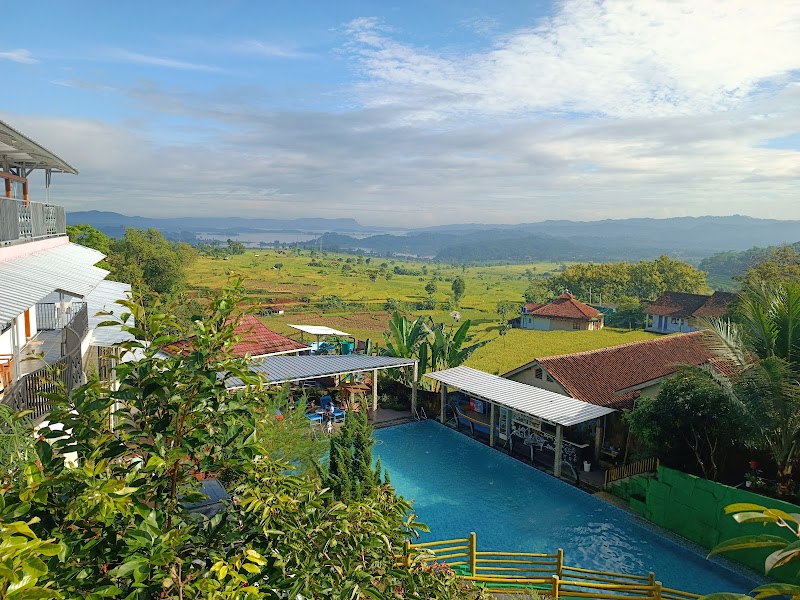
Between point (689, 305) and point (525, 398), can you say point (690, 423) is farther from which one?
point (689, 305)

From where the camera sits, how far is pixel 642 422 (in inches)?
522

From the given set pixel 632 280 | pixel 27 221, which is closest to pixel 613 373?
pixel 27 221

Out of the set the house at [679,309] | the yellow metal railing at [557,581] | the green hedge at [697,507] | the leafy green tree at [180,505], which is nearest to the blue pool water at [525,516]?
the green hedge at [697,507]

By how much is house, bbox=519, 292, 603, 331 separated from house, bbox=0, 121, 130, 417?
1544 inches

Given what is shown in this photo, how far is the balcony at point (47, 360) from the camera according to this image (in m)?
6.86

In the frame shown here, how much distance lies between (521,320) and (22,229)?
4547 cm

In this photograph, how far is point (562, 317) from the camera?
4888cm

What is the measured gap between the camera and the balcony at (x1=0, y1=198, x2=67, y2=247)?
1052 centimetres

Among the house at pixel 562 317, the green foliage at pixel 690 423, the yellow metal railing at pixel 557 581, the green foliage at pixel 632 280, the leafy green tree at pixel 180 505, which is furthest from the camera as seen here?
the green foliage at pixel 632 280

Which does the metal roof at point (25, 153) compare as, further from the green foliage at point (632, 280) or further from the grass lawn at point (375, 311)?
the green foliage at point (632, 280)

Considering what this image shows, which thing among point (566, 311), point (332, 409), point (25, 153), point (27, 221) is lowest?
point (566, 311)

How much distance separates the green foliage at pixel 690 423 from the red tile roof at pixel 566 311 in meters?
36.0

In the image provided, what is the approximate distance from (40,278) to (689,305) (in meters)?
48.0

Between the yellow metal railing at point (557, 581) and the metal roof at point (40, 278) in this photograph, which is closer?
the metal roof at point (40, 278)
